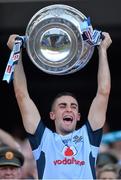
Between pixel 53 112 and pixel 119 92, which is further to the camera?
pixel 119 92

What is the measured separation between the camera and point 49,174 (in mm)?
6055

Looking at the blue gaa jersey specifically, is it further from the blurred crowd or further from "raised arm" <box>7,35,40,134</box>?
the blurred crowd

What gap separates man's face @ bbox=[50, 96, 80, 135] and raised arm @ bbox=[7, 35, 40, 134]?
0.46 ft

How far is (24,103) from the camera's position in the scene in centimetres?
630

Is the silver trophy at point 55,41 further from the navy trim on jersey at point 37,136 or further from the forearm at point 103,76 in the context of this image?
the navy trim on jersey at point 37,136

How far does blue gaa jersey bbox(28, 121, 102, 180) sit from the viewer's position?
604cm

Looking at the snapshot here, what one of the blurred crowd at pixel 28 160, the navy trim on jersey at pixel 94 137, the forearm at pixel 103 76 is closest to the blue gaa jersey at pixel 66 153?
the navy trim on jersey at pixel 94 137

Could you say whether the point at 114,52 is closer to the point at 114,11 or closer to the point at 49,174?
the point at 114,11

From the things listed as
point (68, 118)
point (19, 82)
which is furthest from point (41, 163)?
point (19, 82)

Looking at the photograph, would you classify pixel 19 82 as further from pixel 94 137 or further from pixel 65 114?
pixel 94 137

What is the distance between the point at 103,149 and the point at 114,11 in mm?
1578

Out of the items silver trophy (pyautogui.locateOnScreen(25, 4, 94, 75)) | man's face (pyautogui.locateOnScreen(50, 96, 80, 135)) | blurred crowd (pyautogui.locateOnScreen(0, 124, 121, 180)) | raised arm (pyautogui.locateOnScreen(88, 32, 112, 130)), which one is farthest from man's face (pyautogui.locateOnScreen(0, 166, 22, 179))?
silver trophy (pyautogui.locateOnScreen(25, 4, 94, 75))

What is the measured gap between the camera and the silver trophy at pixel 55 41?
606cm

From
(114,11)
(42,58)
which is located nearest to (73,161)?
(42,58)
